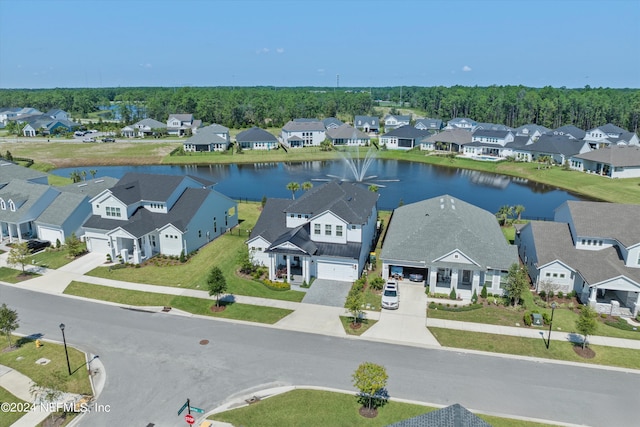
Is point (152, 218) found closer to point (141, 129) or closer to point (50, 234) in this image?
point (50, 234)

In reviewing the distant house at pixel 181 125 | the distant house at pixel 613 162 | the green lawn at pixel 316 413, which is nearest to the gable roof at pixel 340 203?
the green lawn at pixel 316 413

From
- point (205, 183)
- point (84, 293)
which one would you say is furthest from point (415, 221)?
point (84, 293)

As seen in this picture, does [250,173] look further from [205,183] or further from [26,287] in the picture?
[26,287]

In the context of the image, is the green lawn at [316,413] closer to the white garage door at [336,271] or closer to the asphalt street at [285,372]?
the asphalt street at [285,372]

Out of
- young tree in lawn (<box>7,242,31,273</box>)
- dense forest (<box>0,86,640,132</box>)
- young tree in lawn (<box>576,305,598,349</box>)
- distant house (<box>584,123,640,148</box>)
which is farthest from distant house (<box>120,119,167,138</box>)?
young tree in lawn (<box>576,305,598,349</box>)

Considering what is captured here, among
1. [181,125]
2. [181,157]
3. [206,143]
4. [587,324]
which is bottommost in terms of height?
[587,324]

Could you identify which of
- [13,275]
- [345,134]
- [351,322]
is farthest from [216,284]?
[345,134]
